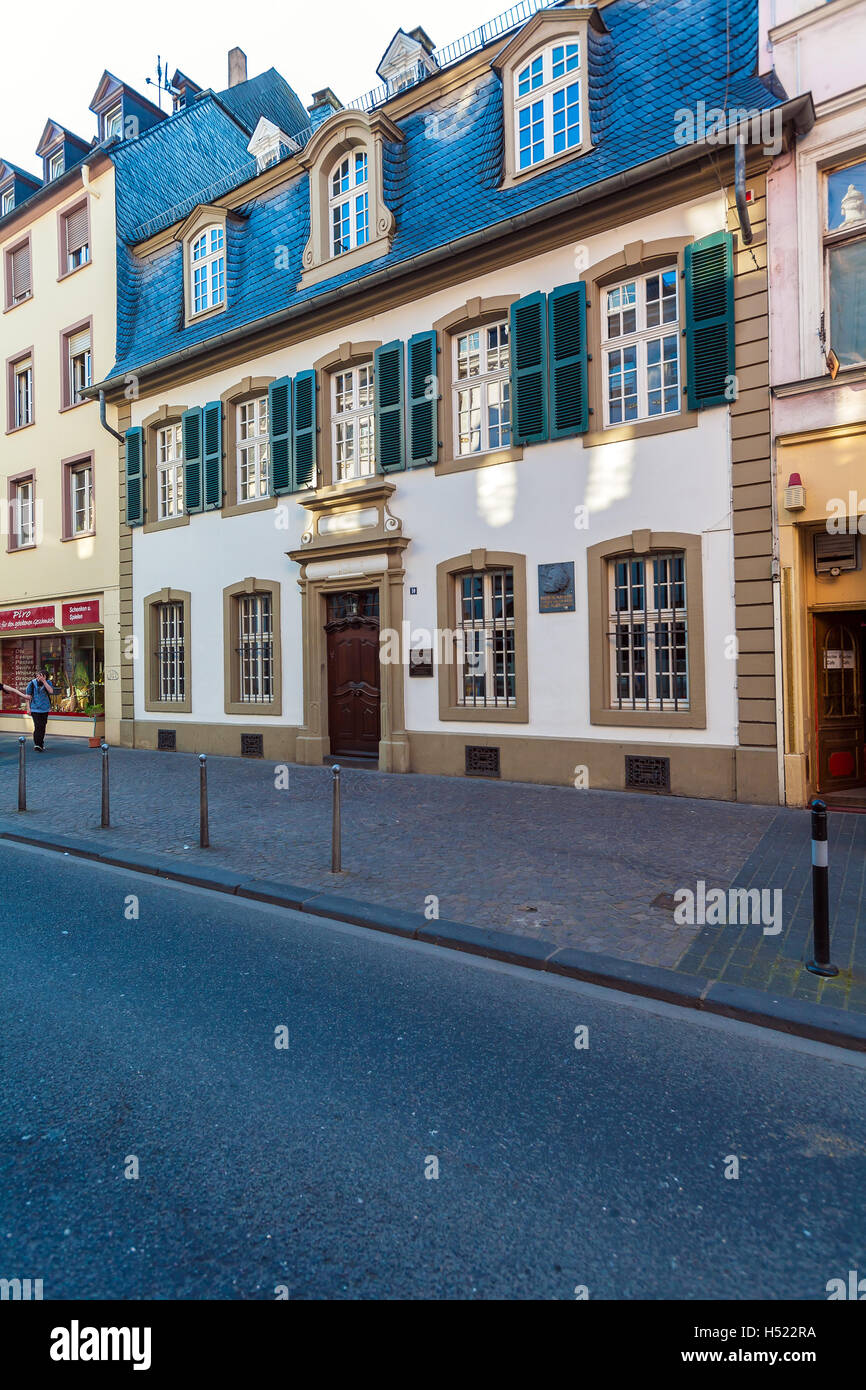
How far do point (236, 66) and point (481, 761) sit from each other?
23495 millimetres

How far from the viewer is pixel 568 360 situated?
10773 millimetres

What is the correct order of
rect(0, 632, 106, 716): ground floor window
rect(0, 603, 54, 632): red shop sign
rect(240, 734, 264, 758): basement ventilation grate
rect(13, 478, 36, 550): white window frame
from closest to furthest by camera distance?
rect(240, 734, 264, 758): basement ventilation grate, rect(0, 632, 106, 716): ground floor window, rect(0, 603, 54, 632): red shop sign, rect(13, 478, 36, 550): white window frame

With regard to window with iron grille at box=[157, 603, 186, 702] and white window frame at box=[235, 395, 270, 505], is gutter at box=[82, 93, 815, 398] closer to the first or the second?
white window frame at box=[235, 395, 270, 505]

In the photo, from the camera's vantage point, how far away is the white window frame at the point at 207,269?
15367 millimetres

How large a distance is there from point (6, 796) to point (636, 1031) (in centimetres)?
982

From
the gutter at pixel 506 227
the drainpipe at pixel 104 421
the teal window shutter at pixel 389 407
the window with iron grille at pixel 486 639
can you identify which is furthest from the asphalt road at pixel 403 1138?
the drainpipe at pixel 104 421

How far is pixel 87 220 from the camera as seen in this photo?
18094mm

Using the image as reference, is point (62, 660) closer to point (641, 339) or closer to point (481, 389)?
point (481, 389)

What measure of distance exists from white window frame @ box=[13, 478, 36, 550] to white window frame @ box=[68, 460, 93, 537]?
1714 mm

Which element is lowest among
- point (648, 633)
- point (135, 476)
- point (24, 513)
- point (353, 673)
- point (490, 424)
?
point (353, 673)

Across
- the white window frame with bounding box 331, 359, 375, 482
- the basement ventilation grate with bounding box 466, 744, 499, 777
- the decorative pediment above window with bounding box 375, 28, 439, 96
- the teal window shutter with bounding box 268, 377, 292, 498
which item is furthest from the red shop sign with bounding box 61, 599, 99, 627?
the decorative pediment above window with bounding box 375, 28, 439, 96

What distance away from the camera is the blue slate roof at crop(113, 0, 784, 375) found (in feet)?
33.0

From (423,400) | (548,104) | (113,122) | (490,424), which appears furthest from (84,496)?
(548,104)
